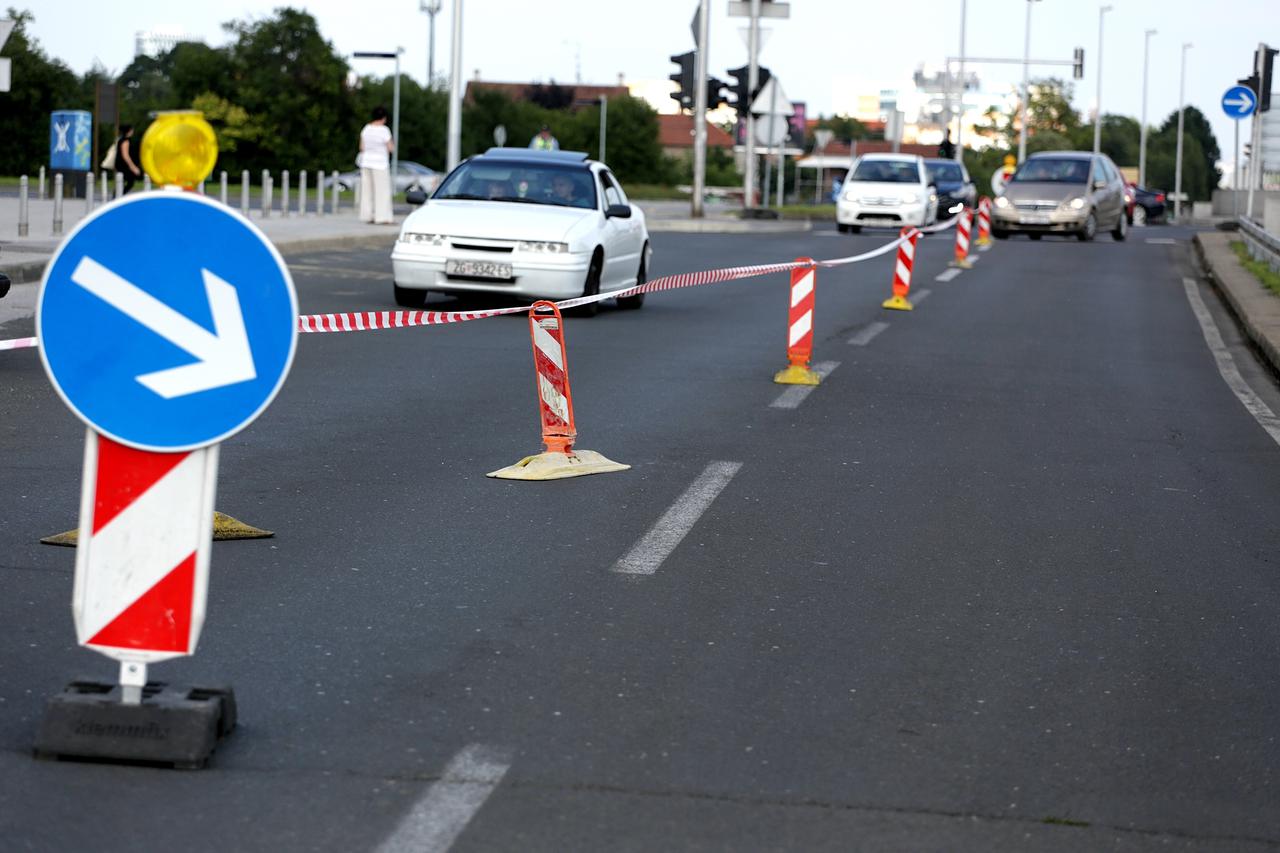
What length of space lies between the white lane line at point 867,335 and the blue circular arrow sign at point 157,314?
39.0 feet

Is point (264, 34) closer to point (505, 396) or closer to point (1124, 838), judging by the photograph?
point (505, 396)

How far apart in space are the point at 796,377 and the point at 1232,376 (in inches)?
153

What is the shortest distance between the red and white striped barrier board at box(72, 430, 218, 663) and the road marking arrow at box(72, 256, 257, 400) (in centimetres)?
19

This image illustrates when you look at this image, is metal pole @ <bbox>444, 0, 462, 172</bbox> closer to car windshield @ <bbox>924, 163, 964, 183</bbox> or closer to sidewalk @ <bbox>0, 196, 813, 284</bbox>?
sidewalk @ <bbox>0, 196, 813, 284</bbox>

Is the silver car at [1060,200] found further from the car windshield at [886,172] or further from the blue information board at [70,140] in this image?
the blue information board at [70,140]

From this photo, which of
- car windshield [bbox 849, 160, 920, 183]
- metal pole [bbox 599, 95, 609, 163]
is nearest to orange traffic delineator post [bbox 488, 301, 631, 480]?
car windshield [bbox 849, 160, 920, 183]

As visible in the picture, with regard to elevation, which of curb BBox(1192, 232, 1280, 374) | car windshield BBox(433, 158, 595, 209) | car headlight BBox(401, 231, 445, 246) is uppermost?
car windshield BBox(433, 158, 595, 209)

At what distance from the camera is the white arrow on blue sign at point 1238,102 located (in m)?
33.4

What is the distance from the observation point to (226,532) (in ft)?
24.0

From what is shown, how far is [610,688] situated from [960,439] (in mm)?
5644

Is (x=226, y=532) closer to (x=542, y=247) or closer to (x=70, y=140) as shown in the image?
(x=542, y=247)

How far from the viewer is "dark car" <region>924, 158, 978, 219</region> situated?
45969mm

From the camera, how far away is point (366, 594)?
6.43 meters

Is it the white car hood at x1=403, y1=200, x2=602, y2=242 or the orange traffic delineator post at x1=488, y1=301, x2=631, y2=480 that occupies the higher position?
the white car hood at x1=403, y1=200, x2=602, y2=242
